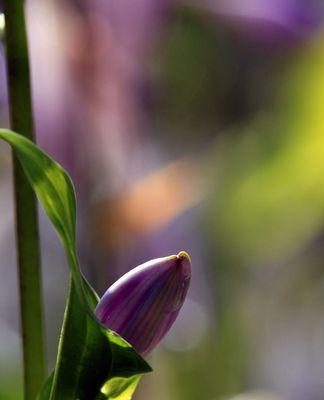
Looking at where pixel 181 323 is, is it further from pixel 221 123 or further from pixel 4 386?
pixel 4 386

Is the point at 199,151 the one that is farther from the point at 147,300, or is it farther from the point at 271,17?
the point at 147,300

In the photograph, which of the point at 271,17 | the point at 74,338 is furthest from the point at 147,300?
the point at 271,17

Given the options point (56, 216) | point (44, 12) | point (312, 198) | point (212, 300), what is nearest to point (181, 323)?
point (212, 300)

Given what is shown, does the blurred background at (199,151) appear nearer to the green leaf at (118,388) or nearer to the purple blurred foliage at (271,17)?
the purple blurred foliage at (271,17)

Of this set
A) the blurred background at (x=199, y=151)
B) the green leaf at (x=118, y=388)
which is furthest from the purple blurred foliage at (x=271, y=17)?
the green leaf at (x=118, y=388)

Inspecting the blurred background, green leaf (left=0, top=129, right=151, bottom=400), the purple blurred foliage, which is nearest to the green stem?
green leaf (left=0, top=129, right=151, bottom=400)

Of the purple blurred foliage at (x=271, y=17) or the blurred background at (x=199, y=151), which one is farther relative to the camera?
the purple blurred foliage at (x=271, y=17)
